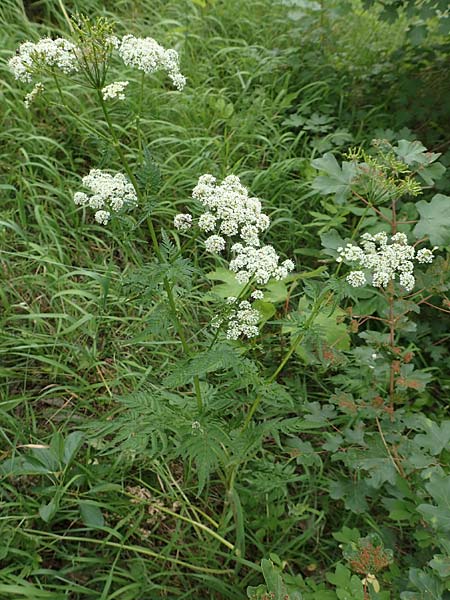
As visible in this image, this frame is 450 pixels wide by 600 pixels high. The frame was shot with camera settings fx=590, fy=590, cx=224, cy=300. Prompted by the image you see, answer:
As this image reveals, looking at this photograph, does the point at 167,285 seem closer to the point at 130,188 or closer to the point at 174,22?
the point at 130,188

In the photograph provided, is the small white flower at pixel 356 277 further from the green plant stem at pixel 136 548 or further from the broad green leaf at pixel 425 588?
the green plant stem at pixel 136 548

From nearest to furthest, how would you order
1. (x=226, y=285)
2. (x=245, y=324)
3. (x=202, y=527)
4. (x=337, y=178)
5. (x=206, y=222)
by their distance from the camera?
(x=206, y=222)
(x=245, y=324)
(x=202, y=527)
(x=337, y=178)
(x=226, y=285)

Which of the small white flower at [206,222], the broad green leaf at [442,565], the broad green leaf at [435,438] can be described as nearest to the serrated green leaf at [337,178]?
the small white flower at [206,222]

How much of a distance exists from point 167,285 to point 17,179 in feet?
5.11

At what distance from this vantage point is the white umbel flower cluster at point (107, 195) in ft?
4.87

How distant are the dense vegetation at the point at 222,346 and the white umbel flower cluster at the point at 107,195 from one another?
0.14 feet

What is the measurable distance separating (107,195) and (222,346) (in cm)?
57

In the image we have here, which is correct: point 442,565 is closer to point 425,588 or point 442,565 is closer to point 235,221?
point 425,588

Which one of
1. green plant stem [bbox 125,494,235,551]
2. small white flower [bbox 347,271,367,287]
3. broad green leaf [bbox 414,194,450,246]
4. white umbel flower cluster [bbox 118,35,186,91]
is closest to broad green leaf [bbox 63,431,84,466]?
green plant stem [bbox 125,494,235,551]

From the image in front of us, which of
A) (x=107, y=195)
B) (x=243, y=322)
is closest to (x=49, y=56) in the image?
(x=107, y=195)

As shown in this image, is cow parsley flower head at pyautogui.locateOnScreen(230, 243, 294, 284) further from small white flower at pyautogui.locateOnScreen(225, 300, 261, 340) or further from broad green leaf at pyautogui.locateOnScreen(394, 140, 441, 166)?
broad green leaf at pyautogui.locateOnScreen(394, 140, 441, 166)

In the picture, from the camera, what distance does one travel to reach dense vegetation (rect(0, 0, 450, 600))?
167cm

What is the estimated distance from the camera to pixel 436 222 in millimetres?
2020

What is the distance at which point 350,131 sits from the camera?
11.6 ft
